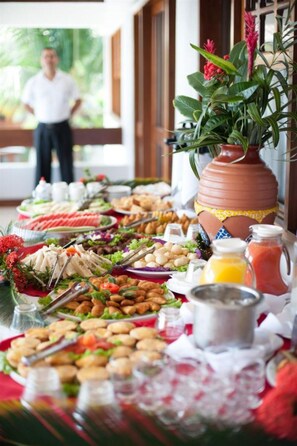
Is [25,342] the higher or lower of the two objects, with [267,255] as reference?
lower

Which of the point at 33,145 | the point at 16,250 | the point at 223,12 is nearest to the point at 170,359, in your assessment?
the point at 16,250

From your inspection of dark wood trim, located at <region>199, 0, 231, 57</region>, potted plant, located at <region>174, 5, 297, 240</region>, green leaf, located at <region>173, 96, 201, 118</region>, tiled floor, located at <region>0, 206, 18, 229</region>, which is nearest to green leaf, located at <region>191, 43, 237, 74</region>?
potted plant, located at <region>174, 5, 297, 240</region>

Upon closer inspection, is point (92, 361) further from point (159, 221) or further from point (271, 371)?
point (159, 221)

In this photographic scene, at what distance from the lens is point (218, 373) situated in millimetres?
1146

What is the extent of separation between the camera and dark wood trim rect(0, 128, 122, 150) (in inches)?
263

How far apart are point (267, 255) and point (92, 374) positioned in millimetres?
593

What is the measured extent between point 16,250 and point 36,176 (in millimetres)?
4554

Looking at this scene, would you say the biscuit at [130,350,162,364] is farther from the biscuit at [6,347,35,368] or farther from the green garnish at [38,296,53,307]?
the green garnish at [38,296,53,307]

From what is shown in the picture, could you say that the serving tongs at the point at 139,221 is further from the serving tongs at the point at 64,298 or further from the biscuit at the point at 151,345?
the biscuit at the point at 151,345

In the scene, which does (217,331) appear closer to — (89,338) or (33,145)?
(89,338)

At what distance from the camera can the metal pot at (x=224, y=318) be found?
1.24 meters

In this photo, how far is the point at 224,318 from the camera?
4.07ft

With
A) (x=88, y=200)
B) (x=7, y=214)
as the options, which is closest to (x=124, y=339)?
(x=88, y=200)

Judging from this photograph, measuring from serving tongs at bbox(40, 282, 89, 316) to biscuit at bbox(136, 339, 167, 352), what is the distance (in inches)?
12.3
